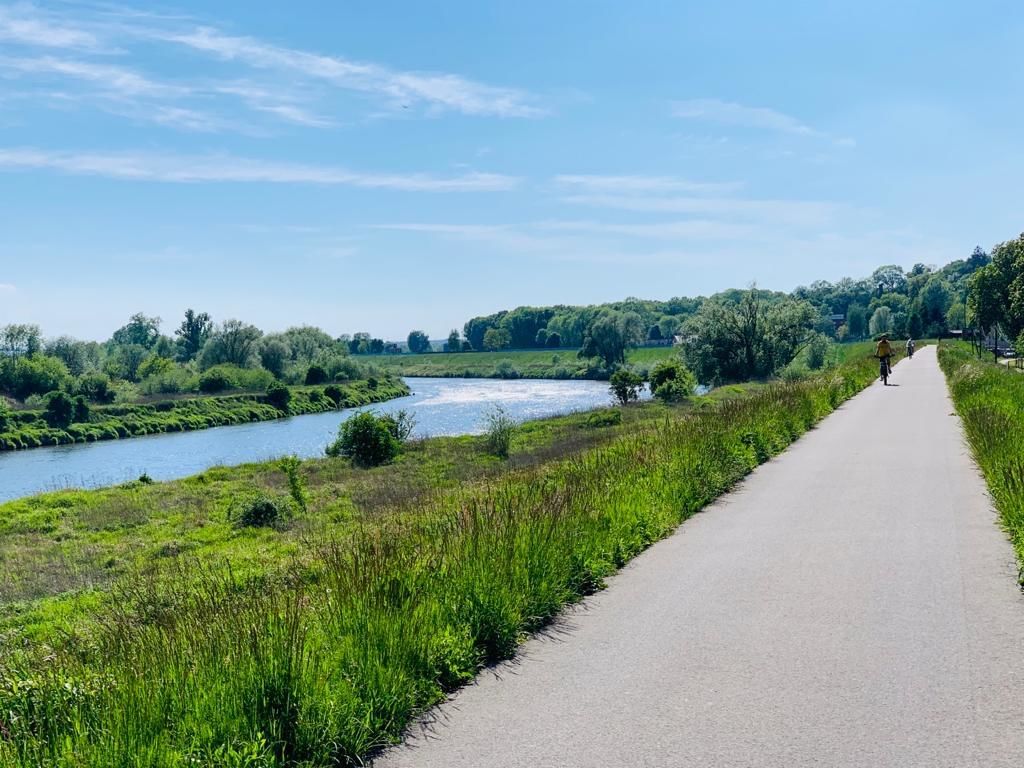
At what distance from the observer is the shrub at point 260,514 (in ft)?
65.4

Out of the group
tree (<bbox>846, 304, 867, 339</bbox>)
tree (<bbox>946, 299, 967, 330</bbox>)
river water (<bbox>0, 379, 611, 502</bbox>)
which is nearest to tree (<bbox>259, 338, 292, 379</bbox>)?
river water (<bbox>0, 379, 611, 502</bbox>)

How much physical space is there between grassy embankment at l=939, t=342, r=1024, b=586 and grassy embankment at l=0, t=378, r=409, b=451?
6826 centimetres

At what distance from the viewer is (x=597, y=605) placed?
707 centimetres

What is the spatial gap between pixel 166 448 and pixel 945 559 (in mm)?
61717

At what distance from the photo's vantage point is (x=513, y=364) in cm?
15700

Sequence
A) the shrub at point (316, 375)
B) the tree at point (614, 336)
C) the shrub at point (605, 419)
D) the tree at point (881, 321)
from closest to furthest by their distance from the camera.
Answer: the shrub at point (605, 419), the shrub at point (316, 375), the tree at point (614, 336), the tree at point (881, 321)

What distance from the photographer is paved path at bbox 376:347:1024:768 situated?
Answer: 14.6 feet

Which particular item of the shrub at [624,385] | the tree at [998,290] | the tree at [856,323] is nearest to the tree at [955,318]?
the tree at [856,323]

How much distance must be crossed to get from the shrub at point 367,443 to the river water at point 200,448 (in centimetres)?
445

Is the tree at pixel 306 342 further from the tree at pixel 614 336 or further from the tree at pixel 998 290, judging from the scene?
the tree at pixel 998 290

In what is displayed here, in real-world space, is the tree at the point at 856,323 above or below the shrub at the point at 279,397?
above

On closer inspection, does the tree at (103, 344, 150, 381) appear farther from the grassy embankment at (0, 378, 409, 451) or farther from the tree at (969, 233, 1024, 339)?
the tree at (969, 233, 1024, 339)

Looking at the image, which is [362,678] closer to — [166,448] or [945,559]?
[945,559]

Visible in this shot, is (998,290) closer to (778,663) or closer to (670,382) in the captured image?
(670,382)
